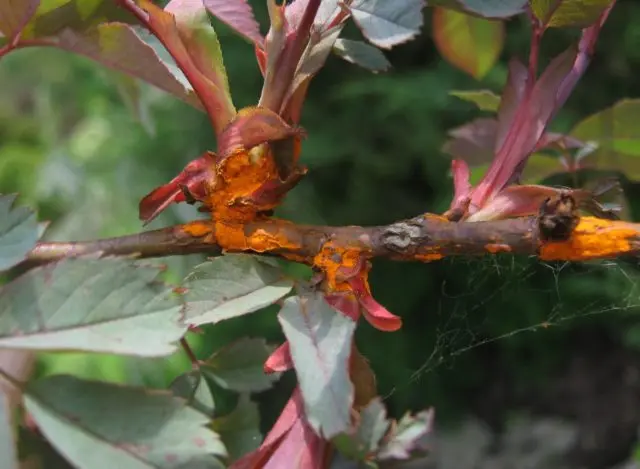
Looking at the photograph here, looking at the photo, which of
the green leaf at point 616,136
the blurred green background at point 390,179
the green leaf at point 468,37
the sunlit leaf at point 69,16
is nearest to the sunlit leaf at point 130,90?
the sunlit leaf at point 69,16

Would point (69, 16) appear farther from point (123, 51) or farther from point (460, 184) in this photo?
point (460, 184)

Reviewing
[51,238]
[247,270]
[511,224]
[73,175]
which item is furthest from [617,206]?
[73,175]

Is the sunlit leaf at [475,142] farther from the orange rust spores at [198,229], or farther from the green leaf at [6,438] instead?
the green leaf at [6,438]

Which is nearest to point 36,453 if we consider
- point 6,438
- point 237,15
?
point 6,438

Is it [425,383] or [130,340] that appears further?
[425,383]

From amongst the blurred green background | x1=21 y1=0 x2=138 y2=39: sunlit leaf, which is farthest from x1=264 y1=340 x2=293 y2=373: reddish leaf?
the blurred green background

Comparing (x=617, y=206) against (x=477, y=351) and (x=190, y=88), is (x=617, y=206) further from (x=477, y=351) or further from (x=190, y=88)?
(x=477, y=351)
